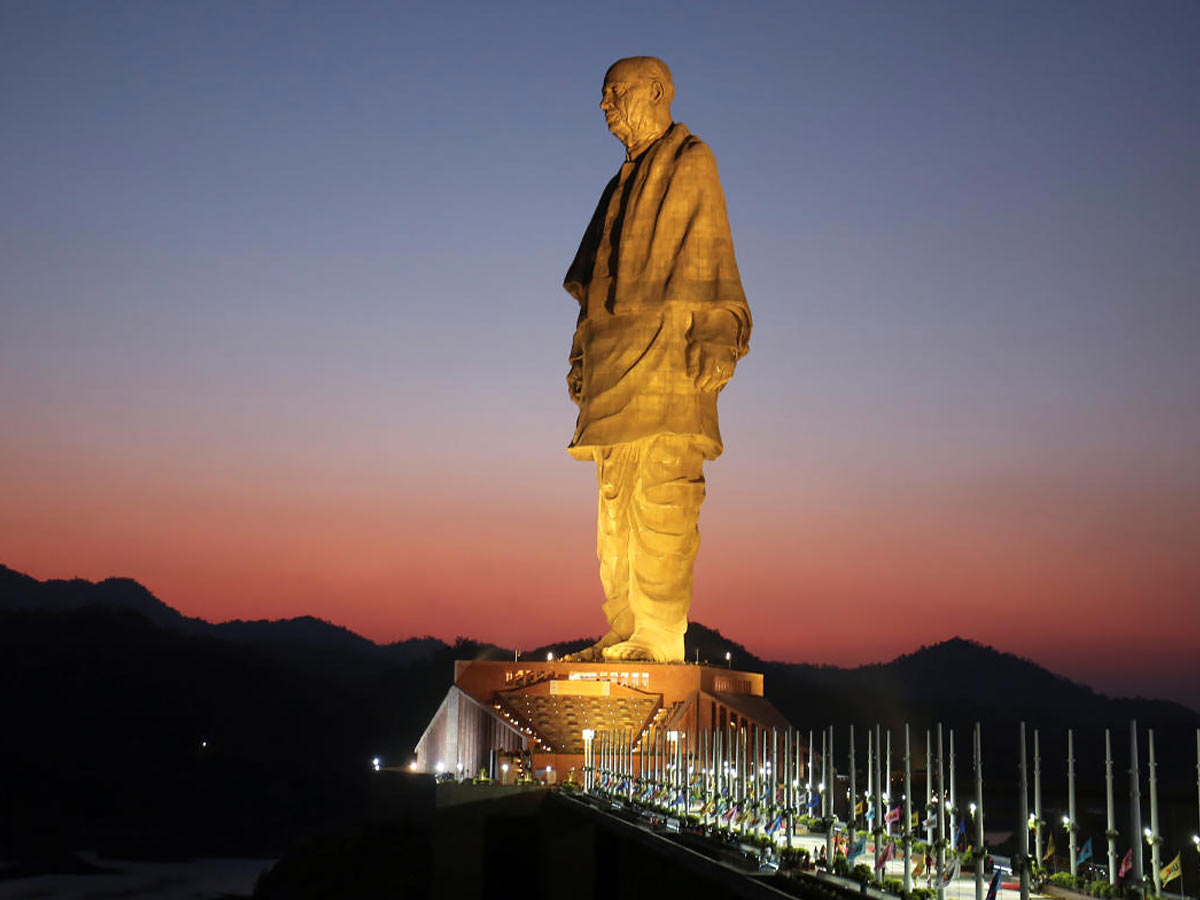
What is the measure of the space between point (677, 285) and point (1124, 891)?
1690 centimetres

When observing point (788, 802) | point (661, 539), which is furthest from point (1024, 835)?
point (661, 539)

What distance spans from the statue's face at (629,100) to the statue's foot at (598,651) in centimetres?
969

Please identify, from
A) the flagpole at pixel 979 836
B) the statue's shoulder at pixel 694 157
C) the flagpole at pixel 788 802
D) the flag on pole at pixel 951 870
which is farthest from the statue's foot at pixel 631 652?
the flagpole at pixel 979 836

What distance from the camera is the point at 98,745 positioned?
62.2 meters

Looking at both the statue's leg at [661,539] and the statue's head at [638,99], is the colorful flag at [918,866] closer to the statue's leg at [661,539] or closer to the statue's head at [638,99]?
the statue's leg at [661,539]

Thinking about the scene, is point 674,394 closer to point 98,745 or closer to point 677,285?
point 677,285

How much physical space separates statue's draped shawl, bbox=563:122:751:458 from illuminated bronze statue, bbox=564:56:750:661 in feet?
0.08

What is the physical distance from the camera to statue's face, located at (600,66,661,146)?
28531 mm

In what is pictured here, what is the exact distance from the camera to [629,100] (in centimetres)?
2862

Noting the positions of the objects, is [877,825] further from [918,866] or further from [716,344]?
[716,344]

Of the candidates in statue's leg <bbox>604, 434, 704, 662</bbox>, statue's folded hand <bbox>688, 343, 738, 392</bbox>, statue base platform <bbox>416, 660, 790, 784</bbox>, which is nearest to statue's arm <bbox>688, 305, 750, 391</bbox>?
statue's folded hand <bbox>688, 343, 738, 392</bbox>

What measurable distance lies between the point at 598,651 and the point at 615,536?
221 centimetres

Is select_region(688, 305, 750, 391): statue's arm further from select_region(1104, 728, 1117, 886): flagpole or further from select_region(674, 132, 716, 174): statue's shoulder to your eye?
select_region(1104, 728, 1117, 886): flagpole

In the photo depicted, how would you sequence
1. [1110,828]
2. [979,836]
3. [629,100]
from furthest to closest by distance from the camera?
[629,100] < [979,836] < [1110,828]
